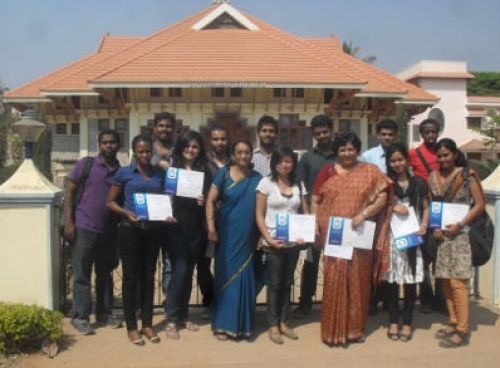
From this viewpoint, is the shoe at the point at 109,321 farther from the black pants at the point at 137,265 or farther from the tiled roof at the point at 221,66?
the tiled roof at the point at 221,66

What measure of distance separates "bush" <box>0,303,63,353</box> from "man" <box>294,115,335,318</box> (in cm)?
218

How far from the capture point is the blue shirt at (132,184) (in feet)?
14.1

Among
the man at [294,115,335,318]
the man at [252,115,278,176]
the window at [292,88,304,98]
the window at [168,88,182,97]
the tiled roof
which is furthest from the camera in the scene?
the window at [292,88,304,98]

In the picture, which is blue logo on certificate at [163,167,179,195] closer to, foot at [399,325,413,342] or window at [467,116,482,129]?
foot at [399,325,413,342]

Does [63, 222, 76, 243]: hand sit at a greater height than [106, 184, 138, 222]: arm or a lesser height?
lesser

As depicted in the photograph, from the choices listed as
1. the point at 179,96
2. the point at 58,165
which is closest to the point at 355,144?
the point at 179,96

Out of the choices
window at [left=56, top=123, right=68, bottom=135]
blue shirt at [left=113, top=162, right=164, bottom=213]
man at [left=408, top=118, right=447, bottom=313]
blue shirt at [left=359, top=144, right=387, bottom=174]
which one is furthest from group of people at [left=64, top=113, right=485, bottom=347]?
window at [left=56, top=123, right=68, bottom=135]

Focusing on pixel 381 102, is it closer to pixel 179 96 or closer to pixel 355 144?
pixel 179 96

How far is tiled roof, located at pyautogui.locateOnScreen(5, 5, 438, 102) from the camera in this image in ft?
55.5

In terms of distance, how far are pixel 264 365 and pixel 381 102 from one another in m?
17.4

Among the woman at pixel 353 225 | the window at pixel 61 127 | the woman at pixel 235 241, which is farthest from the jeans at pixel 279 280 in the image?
the window at pixel 61 127

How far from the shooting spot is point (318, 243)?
4598mm

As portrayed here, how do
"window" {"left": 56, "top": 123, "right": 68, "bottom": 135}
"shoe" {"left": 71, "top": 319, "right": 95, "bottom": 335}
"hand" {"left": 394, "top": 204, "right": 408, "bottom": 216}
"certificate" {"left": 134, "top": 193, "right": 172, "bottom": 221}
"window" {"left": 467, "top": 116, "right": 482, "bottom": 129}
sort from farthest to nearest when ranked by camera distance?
"window" {"left": 467, "top": 116, "right": 482, "bottom": 129}, "window" {"left": 56, "top": 123, "right": 68, "bottom": 135}, "shoe" {"left": 71, "top": 319, "right": 95, "bottom": 335}, "hand" {"left": 394, "top": 204, "right": 408, "bottom": 216}, "certificate" {"left": 134, "top": 193, "right": 172, "bottom": 221}

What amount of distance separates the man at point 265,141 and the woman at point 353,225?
633 millimetres
